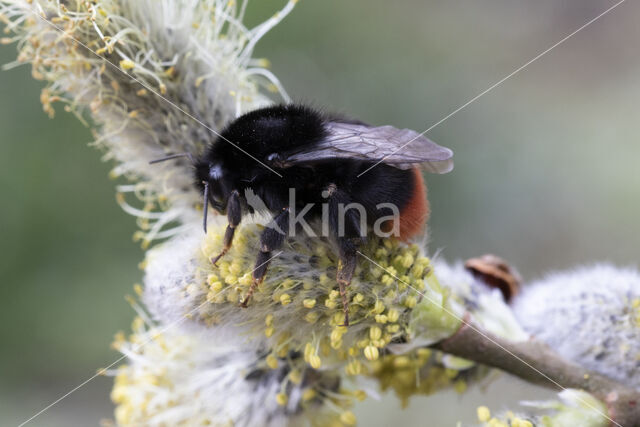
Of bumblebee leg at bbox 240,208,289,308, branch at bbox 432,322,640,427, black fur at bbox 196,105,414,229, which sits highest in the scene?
black fur at bbox 196,105,414,229

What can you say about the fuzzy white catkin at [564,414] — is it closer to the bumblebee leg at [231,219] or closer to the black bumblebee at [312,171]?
the black bumblebee at [312,171]

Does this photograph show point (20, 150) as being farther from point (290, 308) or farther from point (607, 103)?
point (607, 103)

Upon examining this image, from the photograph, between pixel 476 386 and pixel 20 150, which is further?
pixel 20 150

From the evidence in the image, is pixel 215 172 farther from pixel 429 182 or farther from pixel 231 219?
pixel 429 182

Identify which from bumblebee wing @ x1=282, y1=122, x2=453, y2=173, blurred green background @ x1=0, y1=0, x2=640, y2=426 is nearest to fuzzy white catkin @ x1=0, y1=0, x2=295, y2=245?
bumblebee wing @ x1=282, y1=122, x2=453, y2=173

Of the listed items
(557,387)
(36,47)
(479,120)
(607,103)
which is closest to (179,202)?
(36,47)

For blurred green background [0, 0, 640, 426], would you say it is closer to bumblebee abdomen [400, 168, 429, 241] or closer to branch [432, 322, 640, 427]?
branch [432, 322, 640, 427]
